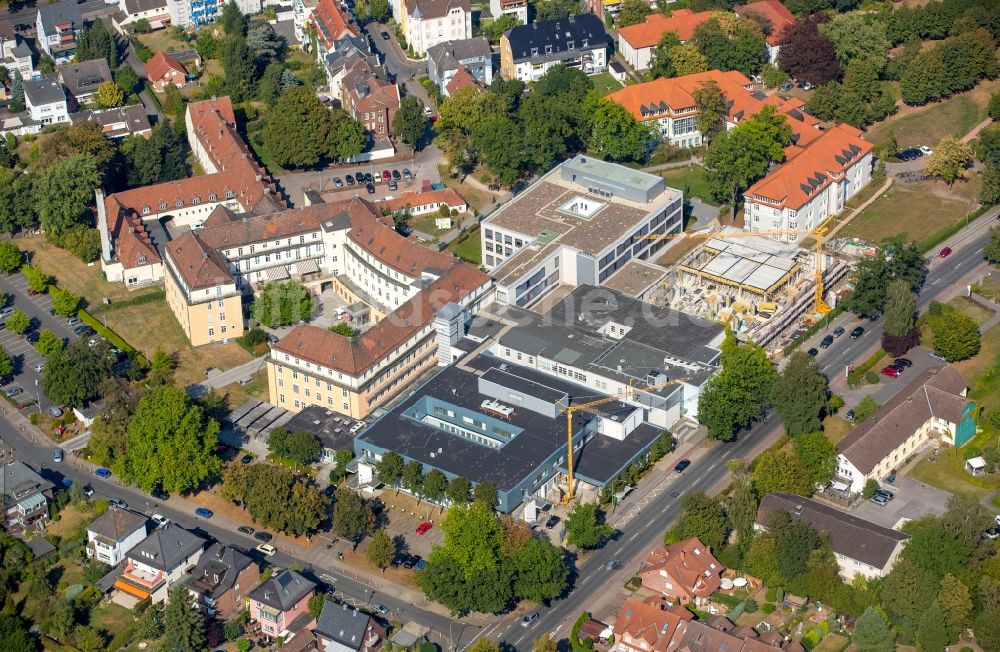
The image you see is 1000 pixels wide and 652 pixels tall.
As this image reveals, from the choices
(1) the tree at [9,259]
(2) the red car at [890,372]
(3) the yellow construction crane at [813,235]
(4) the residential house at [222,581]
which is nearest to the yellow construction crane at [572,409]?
(2) the red car at [890,372]

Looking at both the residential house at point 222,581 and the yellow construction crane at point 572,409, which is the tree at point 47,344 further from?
the yellow construction crane at point 572,409

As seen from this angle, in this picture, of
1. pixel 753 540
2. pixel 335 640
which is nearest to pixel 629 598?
pixel 753 540

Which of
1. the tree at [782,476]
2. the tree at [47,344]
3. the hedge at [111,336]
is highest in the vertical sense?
the tree at [47,344]

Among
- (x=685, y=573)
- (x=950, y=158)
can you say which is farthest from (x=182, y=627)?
(x=950, y=158)

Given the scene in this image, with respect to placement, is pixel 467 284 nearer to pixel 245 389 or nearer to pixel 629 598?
pixel 245 389

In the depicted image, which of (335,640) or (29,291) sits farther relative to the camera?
(29,291)

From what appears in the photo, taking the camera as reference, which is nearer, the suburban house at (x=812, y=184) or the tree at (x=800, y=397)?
the tree at (x=800, y=397)

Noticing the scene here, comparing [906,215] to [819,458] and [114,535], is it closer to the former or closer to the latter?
[819,458]
